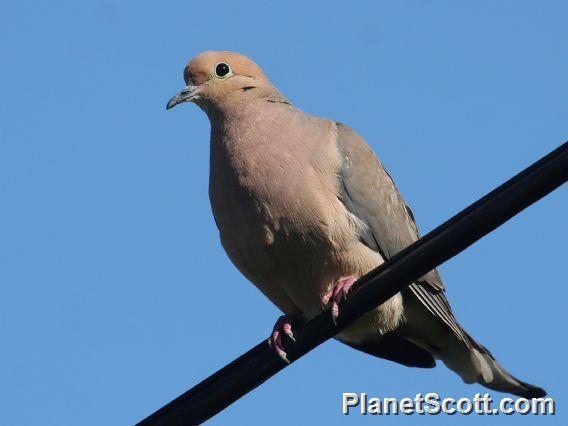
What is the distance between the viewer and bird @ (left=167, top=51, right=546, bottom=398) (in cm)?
508

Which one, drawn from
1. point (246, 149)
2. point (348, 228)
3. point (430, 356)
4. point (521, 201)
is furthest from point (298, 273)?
point (521, 201)

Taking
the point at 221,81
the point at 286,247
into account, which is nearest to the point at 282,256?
the point at 286,247

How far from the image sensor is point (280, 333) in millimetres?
4945

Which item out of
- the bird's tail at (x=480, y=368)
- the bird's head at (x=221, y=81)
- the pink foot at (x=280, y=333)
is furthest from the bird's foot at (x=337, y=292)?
the bird's head at (x=221, y=81)

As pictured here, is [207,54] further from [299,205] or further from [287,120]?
[299,205]

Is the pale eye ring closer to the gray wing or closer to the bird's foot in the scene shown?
the gray wing

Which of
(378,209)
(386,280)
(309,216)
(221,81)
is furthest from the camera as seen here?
(221,81)

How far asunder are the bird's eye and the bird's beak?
0.15 metres

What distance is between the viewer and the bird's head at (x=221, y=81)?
5770 millimetres

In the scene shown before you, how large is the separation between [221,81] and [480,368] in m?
2.12

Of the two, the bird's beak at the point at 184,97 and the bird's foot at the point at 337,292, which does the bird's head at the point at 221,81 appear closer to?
the bird's beak at the point at 184,97

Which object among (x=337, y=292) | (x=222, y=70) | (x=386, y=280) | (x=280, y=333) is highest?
(x=222, y=70)

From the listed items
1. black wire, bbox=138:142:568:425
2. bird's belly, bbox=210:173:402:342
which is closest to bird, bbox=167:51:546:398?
bird's belly, bbox=210:173:402:342

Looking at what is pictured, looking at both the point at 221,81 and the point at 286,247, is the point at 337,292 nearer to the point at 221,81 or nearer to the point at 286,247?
the point at 286,247
